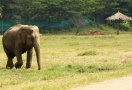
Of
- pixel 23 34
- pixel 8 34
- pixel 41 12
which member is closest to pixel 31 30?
pixel 23 34

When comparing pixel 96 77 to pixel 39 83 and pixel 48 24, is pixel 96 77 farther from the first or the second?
pixel 48 24

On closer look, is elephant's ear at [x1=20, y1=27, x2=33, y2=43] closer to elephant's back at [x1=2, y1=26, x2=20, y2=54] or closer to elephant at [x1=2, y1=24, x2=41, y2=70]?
elephant at [x1=2, y1=24, x2=41, y2=70]

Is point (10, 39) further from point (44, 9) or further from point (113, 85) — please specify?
point (44, 9)

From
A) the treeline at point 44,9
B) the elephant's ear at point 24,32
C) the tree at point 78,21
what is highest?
the elephant's ear at point 24,32

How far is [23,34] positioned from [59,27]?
36.7m

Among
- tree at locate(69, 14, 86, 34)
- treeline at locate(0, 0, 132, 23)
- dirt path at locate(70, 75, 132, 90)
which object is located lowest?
tree at locate(69, 14, 86, 34)

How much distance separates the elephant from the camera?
13902 millimetres

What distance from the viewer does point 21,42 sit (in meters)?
14.3

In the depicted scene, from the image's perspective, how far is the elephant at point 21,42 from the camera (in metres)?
13.9

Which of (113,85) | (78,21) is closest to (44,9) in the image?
(78,21)

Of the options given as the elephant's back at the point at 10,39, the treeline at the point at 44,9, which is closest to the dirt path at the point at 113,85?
the elephant's back at the point at 10,39

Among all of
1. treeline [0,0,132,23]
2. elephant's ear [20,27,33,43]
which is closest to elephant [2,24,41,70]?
elephant's ear [20,27,33,43]

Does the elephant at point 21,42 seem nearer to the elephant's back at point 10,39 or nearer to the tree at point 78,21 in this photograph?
the elephant's back at point 10,39

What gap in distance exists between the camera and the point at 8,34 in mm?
15227
